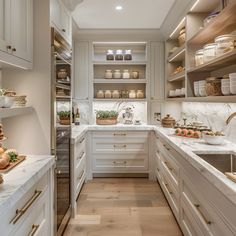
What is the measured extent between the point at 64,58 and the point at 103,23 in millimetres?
1890

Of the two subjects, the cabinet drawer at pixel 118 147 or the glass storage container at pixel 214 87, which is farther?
the cabinet drawer at pixel 118 147

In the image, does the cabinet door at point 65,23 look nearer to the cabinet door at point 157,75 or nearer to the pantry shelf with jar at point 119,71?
the pantry shelf with jar at point 119,71

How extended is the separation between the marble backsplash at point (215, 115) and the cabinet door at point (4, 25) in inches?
87.2

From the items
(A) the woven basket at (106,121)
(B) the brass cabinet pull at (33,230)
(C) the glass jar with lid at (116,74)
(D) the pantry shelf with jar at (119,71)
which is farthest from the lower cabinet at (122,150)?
(B) the brass cabinet pull at (33,230)

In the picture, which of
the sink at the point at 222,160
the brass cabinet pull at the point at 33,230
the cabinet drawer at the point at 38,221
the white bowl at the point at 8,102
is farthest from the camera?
the sink at the point at 222,160

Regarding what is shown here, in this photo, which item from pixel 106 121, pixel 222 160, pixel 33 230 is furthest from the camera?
pixel 106 121

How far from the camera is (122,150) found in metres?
4.47

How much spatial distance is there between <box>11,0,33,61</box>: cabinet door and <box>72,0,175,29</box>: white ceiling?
1.47 metres

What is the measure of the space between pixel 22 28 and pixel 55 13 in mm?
501

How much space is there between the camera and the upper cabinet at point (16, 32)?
1.61 m

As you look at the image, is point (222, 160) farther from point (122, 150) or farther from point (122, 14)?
point (122, 14)

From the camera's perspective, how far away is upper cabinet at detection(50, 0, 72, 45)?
2.22 metres

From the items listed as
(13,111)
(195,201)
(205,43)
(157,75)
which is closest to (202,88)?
(205,43)

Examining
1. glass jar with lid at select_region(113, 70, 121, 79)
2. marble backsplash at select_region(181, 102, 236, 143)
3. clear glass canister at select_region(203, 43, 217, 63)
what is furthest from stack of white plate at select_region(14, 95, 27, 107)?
glass jar with lid at select_region(113, 70, 121, 79)
